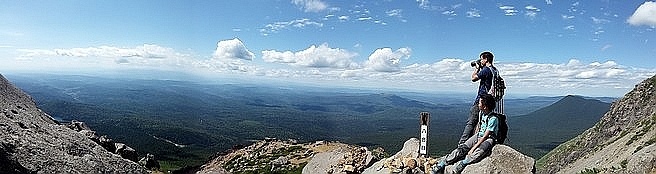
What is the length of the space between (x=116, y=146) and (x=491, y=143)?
4654cm

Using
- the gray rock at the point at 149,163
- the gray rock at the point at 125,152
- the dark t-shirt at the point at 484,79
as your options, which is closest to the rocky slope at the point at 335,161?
the dark t-shirt at the point at 484,79

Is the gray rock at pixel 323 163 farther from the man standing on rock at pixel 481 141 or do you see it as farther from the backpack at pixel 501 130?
the backpack at pixel 501 130

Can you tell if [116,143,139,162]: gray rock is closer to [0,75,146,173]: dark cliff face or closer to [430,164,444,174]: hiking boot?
[0,75,146,173]: dark cliff face

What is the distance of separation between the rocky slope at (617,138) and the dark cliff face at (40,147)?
4086 centimetres

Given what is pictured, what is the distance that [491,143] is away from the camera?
16.1 meters

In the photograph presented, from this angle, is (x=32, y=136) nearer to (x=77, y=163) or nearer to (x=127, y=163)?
(x=77, y=163)

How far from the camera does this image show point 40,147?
36.8 meters

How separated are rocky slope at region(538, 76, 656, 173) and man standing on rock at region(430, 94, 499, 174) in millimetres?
26533

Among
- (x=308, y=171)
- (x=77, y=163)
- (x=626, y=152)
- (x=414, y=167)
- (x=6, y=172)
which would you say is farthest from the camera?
(x=626, y=152)

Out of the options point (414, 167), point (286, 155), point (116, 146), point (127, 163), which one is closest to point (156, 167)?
point (116, 146)

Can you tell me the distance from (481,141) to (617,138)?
51440 millimetres

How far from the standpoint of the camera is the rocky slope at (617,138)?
4509cm

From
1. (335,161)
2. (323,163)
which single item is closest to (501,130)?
(335,161)

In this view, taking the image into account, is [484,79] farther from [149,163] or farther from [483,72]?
[149,163]
